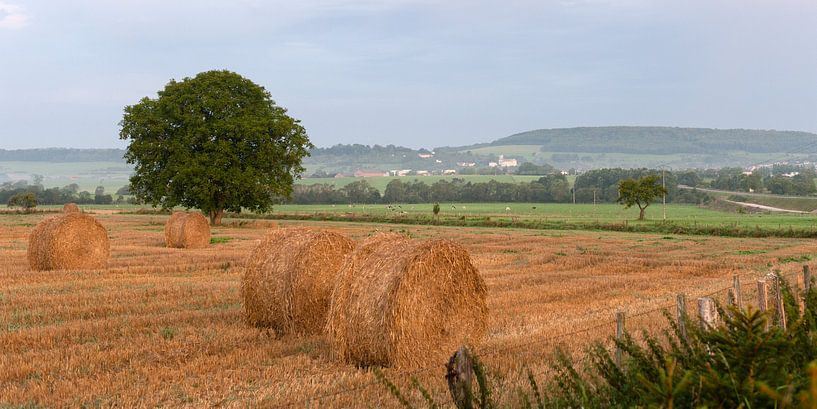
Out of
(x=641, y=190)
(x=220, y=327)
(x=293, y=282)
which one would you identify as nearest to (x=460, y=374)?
(x=293, y=282)

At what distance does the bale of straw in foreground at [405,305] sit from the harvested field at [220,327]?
0.44 metres

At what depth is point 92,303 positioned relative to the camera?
15.8 metres

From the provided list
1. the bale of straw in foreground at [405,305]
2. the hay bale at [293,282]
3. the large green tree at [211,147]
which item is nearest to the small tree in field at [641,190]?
the large green tree at [211,147]

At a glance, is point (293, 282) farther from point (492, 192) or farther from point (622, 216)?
point (492, 192)

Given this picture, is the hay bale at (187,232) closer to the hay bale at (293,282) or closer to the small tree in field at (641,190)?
the hay bale at (293,282)

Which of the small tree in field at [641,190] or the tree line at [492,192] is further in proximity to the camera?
the tree line at [492,192]

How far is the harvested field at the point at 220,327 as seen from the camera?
9.02 meters

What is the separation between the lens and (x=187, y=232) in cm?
3206

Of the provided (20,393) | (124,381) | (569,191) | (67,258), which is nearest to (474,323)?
(124,381)

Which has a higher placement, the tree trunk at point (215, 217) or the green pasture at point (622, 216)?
the tree trunk at point (215, 217)

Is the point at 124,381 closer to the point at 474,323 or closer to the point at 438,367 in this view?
the point at 438,367

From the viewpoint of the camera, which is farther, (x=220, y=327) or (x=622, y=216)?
(x=622, y=216)

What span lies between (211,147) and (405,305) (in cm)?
3855

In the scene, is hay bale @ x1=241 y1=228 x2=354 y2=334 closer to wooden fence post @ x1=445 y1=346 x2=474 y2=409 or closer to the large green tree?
wooden fence post @ x1=445 y1=346 x2=474 y2=409
